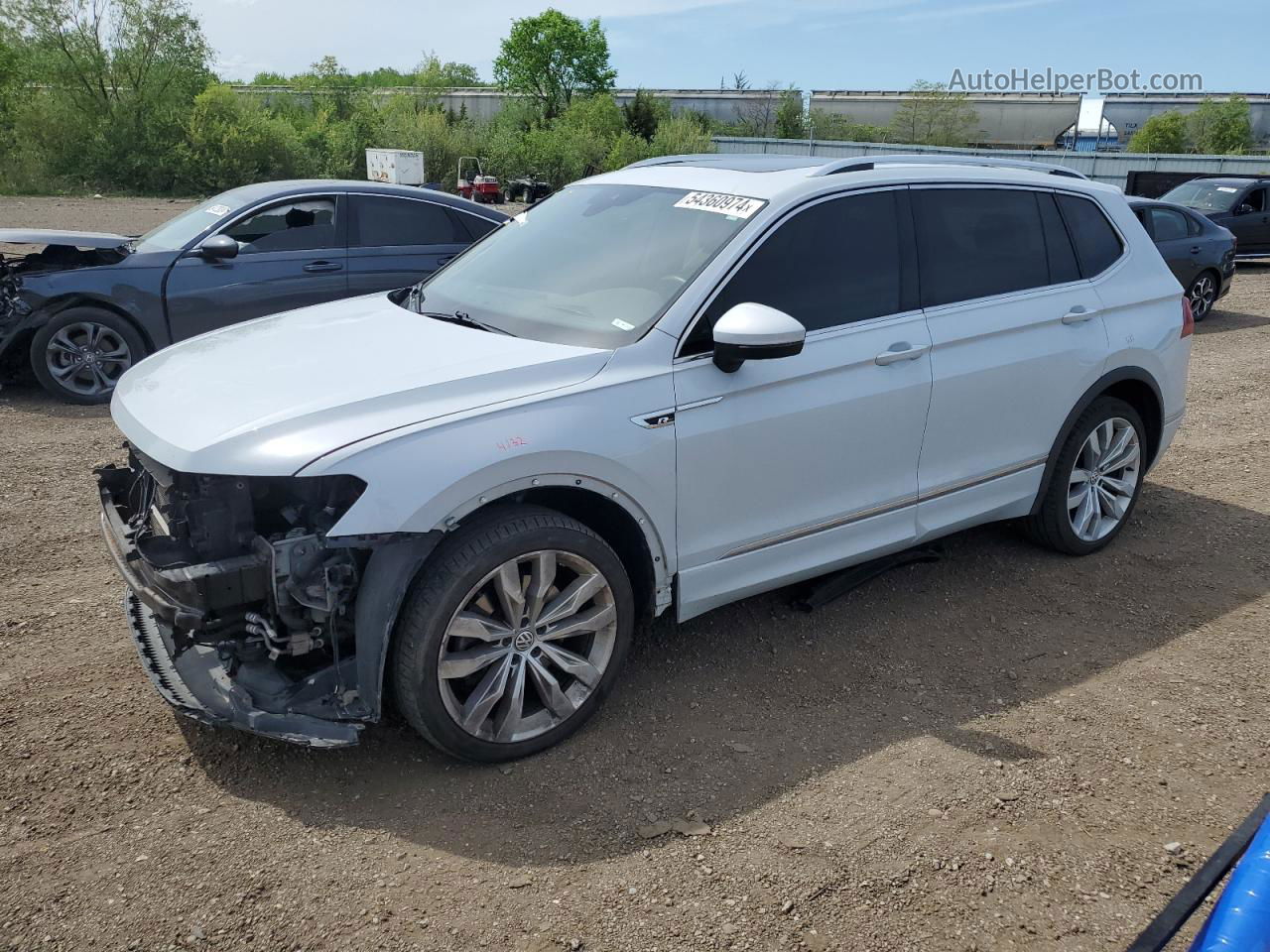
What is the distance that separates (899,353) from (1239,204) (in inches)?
680

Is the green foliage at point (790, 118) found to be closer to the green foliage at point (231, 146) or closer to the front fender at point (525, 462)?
the green foliage at point (231, 146)

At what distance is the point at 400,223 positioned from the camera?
8.39 metres

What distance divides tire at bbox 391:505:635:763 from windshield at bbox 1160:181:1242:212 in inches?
696

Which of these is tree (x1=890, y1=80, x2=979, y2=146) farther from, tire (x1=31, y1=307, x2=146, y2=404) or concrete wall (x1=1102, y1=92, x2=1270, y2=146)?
tire (x1=31, y1=307, x2=146, y2=404)

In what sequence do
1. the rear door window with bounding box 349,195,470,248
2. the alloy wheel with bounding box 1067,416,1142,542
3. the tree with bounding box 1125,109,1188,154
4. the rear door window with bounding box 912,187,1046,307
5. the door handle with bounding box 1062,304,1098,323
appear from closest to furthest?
1. the rear door window with bounding box 912,187,1046,307
2. the door handle with bounding box 1062,304,1098,323
3. the alloy wheel with bounding box 1067,416,1142,542
4. the rear door window with bounding box 349,195,470,248
5. the tree with bounding box 1125,109,1188,154

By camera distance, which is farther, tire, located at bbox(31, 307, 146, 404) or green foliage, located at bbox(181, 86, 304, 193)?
green foliage, located at bbox(181, 86, 304, 193)

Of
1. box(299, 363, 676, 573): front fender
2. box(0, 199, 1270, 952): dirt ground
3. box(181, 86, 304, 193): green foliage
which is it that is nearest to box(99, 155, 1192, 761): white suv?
box(299, 363, 676, 573): front fender

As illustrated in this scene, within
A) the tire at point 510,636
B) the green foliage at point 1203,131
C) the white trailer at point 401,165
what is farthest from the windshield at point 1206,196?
the green foliage at point 1203,131

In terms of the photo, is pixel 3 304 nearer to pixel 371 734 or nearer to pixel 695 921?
pixel 371 734

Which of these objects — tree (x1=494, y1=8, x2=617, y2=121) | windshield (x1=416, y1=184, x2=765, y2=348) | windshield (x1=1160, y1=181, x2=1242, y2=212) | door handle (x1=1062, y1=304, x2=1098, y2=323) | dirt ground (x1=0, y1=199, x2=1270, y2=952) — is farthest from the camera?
tree (x1=494, y1=8, x2=617, y2=121)

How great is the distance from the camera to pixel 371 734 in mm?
3559

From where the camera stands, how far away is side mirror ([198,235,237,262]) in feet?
25.3

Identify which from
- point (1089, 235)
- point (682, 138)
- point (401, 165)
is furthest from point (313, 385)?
point (682, 138)

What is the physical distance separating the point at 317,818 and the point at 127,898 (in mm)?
549
